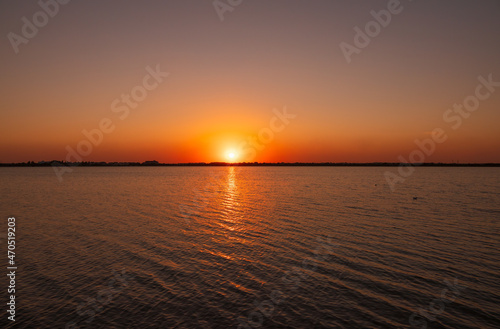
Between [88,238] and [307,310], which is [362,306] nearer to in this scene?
[307,310]

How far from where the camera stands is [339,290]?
17500mm

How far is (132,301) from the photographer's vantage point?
1620cm

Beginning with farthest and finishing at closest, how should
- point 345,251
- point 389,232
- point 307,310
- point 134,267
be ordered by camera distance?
point 389,232, point 345,251, point 134,267, point 307,310

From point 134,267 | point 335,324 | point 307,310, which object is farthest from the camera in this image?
point 134,267

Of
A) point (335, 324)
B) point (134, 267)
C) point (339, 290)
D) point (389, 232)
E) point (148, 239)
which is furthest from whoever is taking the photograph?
point (389, 232)

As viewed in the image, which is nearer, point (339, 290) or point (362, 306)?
point (362, 306)

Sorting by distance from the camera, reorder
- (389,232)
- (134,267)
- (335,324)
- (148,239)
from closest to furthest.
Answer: (335,324), (134,267), (148,239), (389,232)

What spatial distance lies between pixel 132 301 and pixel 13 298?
250 inches

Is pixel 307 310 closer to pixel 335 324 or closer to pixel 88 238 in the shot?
pixel 335 324

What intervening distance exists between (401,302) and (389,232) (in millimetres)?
17133

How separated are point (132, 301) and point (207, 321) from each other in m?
4.75

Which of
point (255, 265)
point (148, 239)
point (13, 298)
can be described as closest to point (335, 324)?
point (255, 265)

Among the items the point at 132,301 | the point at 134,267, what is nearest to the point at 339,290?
the point at 132,301

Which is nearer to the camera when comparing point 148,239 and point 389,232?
point 148,239
